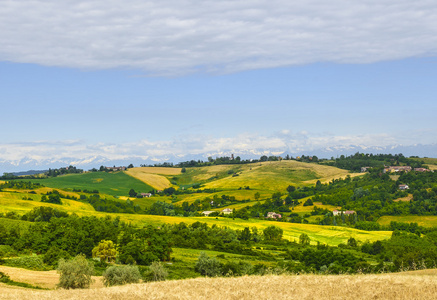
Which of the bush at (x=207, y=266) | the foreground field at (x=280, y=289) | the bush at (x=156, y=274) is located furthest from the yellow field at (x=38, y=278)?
the foreground field at (x=280, y=289)

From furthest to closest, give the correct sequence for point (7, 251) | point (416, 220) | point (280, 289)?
point (416, 220) < point (7, 251) < point (280, 289)

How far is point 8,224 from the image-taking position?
4776 inches

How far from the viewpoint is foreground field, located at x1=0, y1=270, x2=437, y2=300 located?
26.9m

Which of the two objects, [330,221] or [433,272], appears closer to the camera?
[433,272]

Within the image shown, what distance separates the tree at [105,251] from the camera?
95625 mm

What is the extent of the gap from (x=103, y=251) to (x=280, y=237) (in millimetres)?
63377

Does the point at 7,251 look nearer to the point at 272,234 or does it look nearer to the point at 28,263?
the point at 28,263

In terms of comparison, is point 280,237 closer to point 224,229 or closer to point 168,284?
point 224,229

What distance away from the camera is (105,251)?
96.8m

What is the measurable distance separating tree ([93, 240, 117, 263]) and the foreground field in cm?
6611

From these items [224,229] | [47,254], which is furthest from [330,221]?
[47,254]

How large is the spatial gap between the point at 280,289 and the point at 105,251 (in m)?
75.1

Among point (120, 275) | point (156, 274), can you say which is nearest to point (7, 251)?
point (156, 274)

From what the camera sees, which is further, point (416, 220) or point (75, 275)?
point (416, 220)
